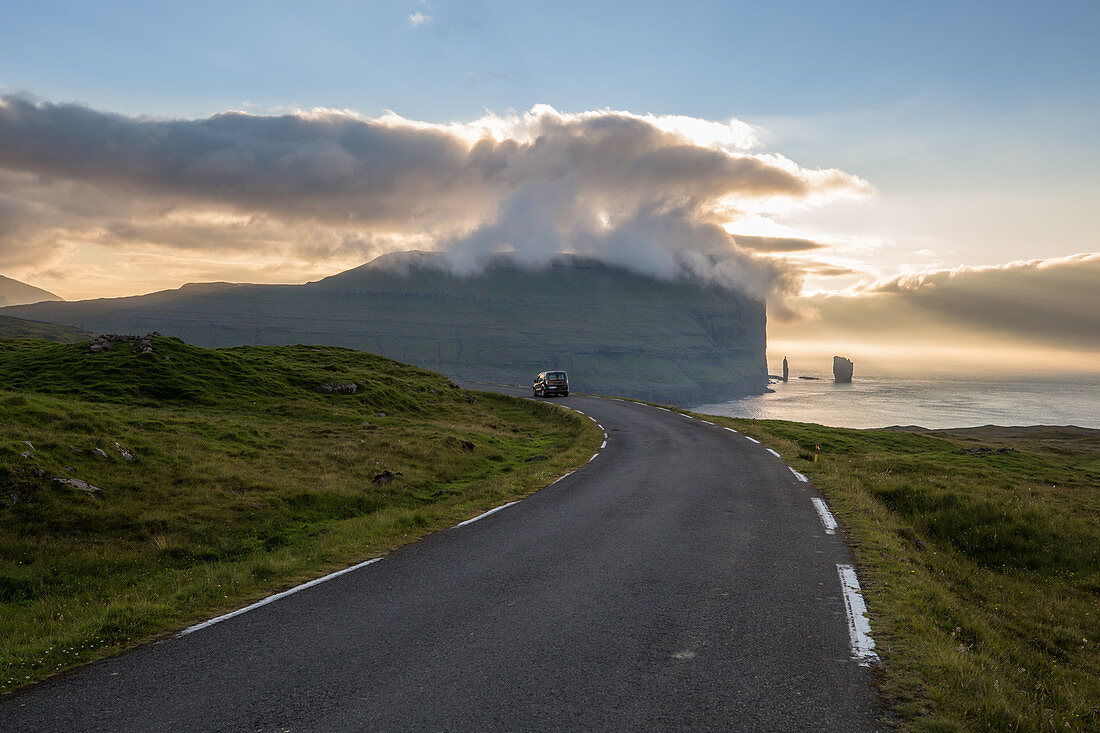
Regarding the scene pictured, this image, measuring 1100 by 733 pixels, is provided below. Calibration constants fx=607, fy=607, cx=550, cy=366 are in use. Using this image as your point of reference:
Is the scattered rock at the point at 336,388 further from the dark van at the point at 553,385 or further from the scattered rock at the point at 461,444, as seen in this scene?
the dark van at the point at 553,385

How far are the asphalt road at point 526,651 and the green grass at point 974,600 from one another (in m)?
0.58

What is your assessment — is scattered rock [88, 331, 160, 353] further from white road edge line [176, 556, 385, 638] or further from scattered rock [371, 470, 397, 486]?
white road edge line [176, 556, 385, 638]

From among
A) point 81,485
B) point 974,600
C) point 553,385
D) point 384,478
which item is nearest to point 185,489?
point 81,485

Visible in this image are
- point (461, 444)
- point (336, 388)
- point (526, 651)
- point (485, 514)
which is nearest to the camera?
point (526, 651)

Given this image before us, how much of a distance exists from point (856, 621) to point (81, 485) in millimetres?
16127

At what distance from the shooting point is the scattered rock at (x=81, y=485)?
13945mm

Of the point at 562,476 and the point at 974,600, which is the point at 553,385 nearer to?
the point at 562,476

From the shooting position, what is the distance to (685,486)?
17.2m

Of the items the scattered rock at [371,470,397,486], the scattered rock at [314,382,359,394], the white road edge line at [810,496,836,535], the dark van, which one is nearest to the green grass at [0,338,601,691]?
the scattered rock at [371,470,397,486]

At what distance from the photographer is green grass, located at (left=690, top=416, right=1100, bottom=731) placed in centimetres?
567

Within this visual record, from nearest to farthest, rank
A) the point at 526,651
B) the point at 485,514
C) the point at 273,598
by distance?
1. the point at 526,651
2. the point at 273,598
3. the point at 485,514

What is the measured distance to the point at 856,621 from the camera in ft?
24.1

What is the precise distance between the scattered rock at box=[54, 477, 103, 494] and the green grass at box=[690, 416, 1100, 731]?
16.1m

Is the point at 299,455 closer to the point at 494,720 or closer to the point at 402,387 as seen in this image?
the point at 494,720
